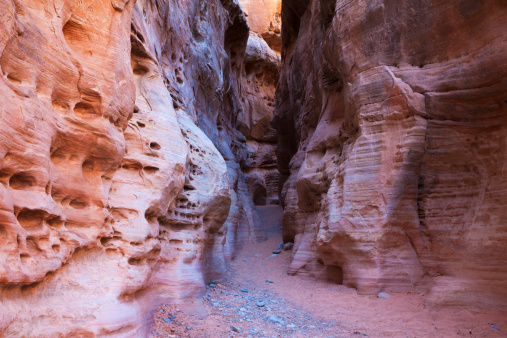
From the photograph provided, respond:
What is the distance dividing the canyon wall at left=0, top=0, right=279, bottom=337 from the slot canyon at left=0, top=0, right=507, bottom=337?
2 cm

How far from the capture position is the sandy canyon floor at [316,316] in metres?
5.39

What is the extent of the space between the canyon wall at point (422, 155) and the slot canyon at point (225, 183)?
3 cm

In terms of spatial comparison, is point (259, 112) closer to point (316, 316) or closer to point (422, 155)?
point (422, 155)

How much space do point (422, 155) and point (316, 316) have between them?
4.38 m

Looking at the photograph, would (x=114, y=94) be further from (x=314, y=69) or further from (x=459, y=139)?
(x=314, y=69)

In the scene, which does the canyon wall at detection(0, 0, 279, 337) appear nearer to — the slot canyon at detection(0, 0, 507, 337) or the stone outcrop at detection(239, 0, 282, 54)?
the slot canyon at detection(0, 0, 507, 337)

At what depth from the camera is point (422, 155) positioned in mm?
7582

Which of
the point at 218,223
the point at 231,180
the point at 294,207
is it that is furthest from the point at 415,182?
the point at 231,180

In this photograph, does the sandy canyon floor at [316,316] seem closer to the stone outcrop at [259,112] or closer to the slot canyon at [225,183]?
the slot canyon at [225,183]

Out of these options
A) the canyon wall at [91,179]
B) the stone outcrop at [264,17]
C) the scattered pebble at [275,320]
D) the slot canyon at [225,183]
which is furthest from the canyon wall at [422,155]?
the stone outcrop at [264,17]

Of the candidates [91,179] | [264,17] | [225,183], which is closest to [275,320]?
[225,183]

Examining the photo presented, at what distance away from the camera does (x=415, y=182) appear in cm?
765

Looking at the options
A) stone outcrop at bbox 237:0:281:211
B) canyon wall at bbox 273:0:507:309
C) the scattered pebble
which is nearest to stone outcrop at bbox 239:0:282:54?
stone outcrop at bbox 237:0:281:211

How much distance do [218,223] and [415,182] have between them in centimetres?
505
